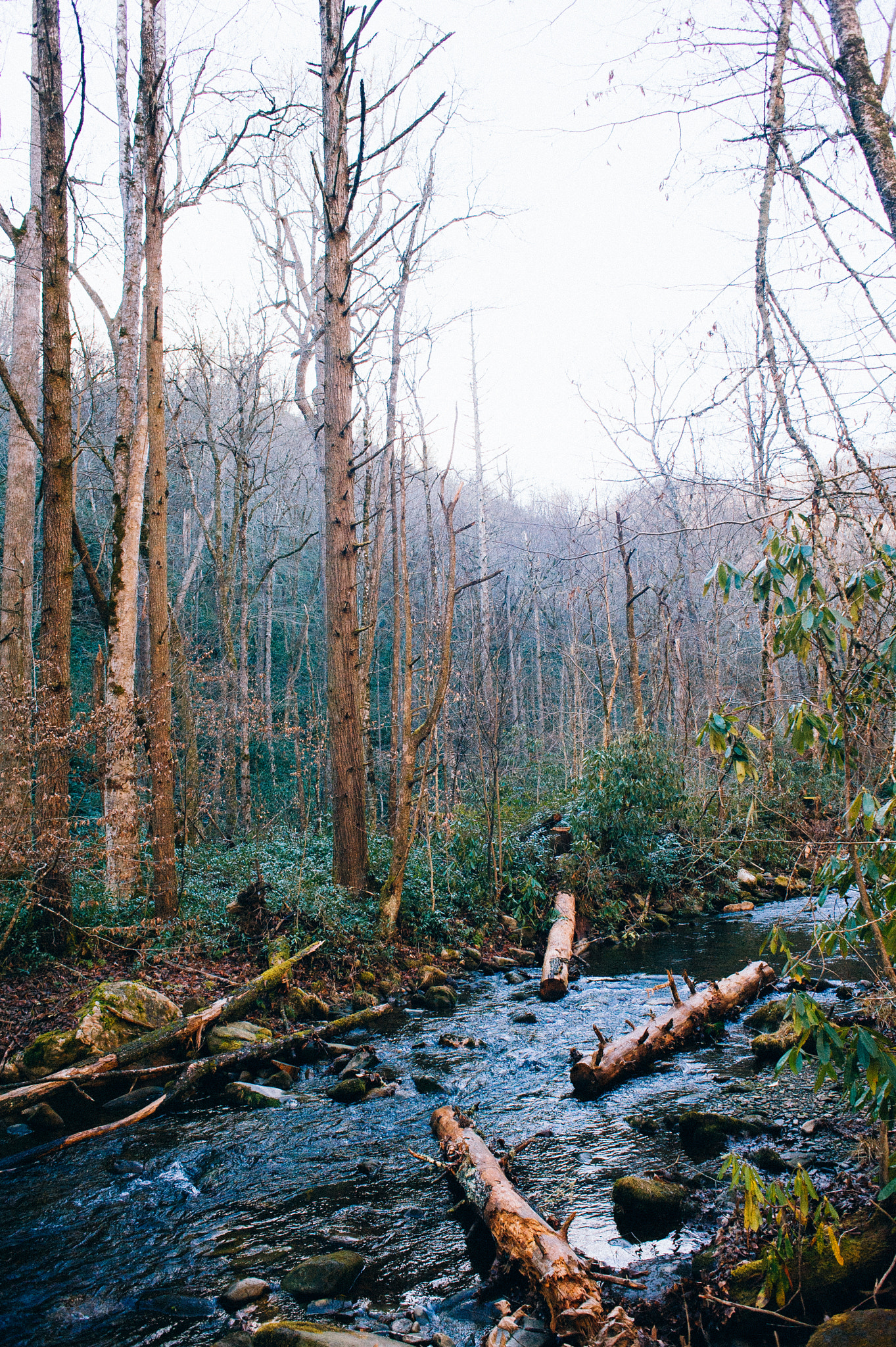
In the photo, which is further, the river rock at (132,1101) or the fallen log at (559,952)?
the fallen log at (559,952)

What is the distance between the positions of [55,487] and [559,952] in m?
7.32

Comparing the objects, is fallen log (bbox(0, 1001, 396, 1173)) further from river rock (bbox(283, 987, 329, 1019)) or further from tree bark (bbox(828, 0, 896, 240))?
tree bark (bbox(828, 0, 896, 240))

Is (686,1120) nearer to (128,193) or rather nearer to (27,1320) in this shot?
(27,1320)

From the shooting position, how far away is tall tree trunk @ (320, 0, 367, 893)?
347 inches

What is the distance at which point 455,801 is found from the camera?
38.6 feet

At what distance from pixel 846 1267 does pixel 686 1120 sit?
172 cm

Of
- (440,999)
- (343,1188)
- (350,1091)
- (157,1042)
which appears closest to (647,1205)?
(343,1188)

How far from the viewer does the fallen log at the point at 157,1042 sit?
16.0 ft

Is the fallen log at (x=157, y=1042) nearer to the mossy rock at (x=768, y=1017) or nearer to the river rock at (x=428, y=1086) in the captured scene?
the river rock at (x=428, y=1086)

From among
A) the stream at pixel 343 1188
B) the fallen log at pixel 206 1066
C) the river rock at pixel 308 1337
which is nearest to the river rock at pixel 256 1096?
the stream at pixel 343 1188

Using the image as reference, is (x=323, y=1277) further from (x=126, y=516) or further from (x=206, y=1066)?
(x=126, y=516)

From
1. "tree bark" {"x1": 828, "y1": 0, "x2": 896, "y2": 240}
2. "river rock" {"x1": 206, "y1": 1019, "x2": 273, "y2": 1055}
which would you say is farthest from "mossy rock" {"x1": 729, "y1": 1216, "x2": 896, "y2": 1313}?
"tree bark" {"x1": 828, "y1": 0, "x2": 896, "y2": 240}

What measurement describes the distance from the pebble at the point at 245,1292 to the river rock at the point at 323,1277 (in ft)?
0.31

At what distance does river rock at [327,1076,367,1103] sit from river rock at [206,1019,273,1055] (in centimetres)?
93
